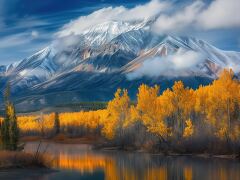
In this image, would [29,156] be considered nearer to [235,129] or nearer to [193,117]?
[235,129]

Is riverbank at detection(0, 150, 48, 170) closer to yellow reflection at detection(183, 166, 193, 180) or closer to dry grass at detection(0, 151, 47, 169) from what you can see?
dry grass at detection(0, 151, 47, 169)

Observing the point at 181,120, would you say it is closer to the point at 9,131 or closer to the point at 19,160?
the point at 9,131

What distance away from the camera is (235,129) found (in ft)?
257

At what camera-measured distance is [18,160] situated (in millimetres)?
48656

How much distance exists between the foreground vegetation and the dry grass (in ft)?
111

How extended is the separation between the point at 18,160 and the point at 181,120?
4966 cm

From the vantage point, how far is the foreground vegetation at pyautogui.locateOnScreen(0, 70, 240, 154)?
7900 cm

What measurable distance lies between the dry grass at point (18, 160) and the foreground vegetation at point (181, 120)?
33.8 meters

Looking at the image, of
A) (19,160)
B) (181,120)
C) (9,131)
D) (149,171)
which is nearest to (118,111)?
(181,120)

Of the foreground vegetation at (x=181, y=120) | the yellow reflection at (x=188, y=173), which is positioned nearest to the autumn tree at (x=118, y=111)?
the foreground vegetation at (x=181, y=120)

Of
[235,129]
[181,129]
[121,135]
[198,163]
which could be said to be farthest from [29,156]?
[121,135]

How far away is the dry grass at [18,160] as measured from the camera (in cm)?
4797

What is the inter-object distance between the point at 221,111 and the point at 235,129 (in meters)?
10.7

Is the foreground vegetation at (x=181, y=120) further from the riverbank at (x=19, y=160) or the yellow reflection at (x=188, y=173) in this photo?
the riverbank at (x=19, y=160)
